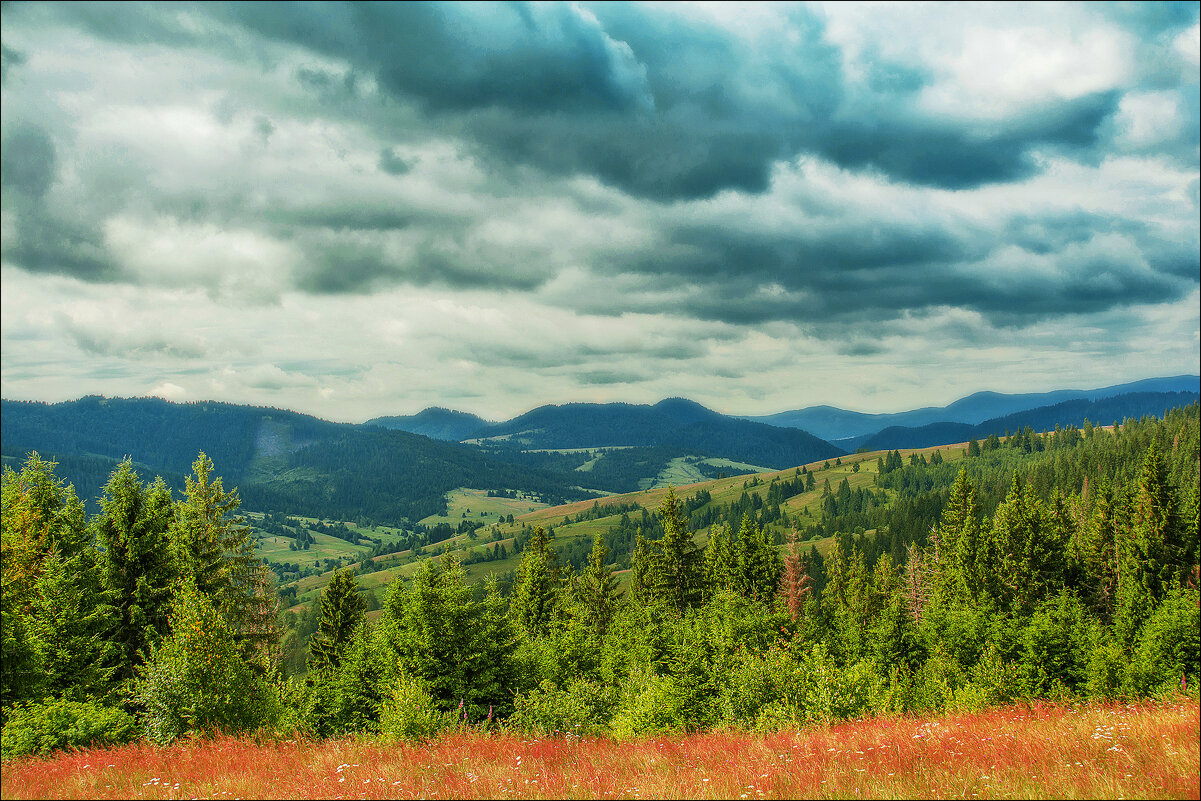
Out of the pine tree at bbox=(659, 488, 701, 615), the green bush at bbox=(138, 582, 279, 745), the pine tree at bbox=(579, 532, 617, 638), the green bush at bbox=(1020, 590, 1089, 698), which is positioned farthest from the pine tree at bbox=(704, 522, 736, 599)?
the green bush at bbox=(138, 582, 279, 745)

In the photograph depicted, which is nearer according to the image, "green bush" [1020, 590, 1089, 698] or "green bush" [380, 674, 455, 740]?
"green bush" [380, 674, 455, 740]

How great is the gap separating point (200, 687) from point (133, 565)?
1495cm

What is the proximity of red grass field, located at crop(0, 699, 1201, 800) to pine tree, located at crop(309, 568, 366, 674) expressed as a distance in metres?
41.1

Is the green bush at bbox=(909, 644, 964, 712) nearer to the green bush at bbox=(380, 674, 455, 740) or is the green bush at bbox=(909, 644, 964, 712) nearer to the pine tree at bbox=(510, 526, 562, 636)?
the green bush at bbox=(380, 674, 455, 740)

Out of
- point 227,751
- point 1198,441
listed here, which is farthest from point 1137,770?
point 1198,441

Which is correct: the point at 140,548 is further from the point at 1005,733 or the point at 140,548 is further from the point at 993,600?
the point at 993,600

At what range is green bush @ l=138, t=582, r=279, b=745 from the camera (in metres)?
21.9

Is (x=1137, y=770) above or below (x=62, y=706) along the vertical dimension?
above

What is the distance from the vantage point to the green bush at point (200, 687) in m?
21.9

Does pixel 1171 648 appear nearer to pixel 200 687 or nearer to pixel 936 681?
pixel 936 681

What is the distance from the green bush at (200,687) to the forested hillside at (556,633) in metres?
0.09

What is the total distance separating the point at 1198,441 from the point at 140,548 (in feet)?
742

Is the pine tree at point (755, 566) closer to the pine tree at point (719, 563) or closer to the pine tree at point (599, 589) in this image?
the pine tree at point (719, 563)

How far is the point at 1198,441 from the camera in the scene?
164m
